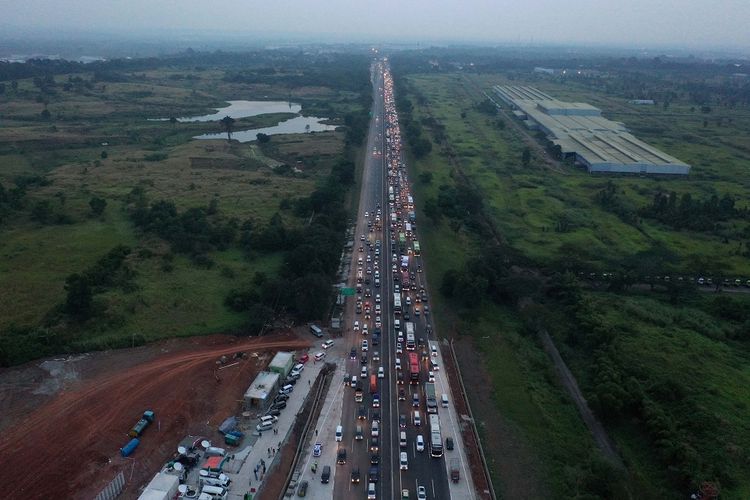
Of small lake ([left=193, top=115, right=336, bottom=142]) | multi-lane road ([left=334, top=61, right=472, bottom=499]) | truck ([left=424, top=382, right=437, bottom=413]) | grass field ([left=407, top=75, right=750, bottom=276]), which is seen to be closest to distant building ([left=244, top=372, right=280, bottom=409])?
multi-lane road ([left=334, top=61, right=472, bottom=499])

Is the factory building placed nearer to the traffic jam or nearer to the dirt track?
the traffic jam

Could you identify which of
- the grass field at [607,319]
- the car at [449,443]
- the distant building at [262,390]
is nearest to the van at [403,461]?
the car at [449,443]

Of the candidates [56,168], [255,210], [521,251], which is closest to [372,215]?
[255,210]

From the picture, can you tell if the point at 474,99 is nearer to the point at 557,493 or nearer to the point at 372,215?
the point at 372,215

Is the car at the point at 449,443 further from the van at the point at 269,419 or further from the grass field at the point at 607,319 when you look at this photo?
the van at the point at 269,419

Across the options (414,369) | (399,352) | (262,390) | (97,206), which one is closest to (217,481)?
(262,390)

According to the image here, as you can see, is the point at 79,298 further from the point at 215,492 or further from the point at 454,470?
the point at 454,470
